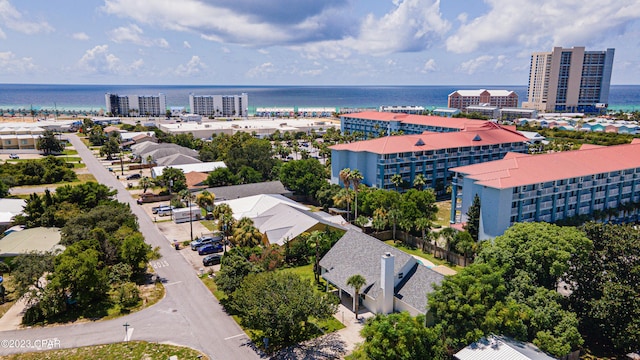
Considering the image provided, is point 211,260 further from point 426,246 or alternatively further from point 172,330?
point 426,246

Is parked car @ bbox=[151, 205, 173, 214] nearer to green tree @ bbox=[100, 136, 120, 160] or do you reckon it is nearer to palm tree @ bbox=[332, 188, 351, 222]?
palm tree @ bbox=[332, 188, 351, 222]

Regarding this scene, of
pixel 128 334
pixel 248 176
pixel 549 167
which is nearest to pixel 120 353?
pixel 128 334

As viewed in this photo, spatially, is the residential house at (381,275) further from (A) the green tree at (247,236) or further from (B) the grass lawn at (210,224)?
(B) the grass lawn at (210,224)

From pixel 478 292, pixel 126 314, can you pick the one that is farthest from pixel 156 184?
pixel 478 292

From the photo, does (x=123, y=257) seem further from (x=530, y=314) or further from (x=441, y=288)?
(x=530, y=314)

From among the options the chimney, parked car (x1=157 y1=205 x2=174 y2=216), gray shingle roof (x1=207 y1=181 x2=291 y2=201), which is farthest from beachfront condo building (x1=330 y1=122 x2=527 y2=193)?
the chimney

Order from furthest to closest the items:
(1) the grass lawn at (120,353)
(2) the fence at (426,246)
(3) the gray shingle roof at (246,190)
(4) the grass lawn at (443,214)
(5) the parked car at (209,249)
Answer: (3) the gray shingle roof at (246,190) → (4) the grass lawn at (443,214) → (5) the parked car at (209,249) → (2) the fence at (426,246) → (1) the grass lawn at (120,353)

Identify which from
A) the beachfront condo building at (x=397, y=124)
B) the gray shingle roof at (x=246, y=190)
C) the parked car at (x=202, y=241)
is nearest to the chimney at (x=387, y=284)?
the parked car at (x=202, y=241)
